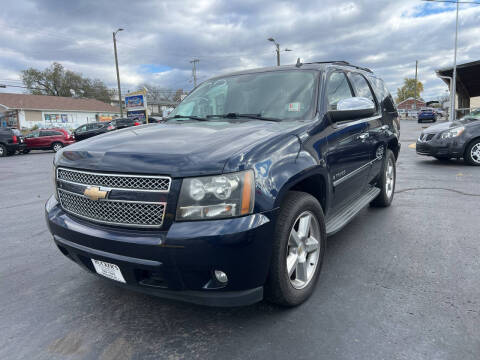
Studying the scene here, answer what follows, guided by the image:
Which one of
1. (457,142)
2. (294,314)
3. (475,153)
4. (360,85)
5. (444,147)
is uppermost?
(360,85)

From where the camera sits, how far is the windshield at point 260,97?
3150 millimetres

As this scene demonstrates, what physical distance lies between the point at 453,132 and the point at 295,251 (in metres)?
8.01

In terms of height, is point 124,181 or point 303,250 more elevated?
point 124,181

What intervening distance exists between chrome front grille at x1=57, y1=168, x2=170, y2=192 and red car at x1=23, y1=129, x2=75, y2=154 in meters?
21.5

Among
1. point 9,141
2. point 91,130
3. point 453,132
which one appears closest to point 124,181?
point 453,132

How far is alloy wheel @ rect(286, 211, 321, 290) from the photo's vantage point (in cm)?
249

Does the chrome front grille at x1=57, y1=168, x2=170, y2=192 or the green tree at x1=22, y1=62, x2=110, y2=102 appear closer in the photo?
the chrome front grille at x1=57, y1=168, x2=170, y2=192

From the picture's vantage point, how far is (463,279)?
292 centimetres

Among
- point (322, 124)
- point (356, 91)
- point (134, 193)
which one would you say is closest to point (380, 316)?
point (322, 124)

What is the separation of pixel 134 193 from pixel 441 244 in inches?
127

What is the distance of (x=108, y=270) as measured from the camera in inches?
89.4

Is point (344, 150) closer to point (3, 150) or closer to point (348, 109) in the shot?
point (348, 109)

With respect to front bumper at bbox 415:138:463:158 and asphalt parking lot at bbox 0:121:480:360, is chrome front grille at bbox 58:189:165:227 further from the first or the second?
front bumper at bbox 415:138:463:158

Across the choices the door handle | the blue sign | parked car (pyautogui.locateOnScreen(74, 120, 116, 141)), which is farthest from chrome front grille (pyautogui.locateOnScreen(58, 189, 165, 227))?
the blue sign
